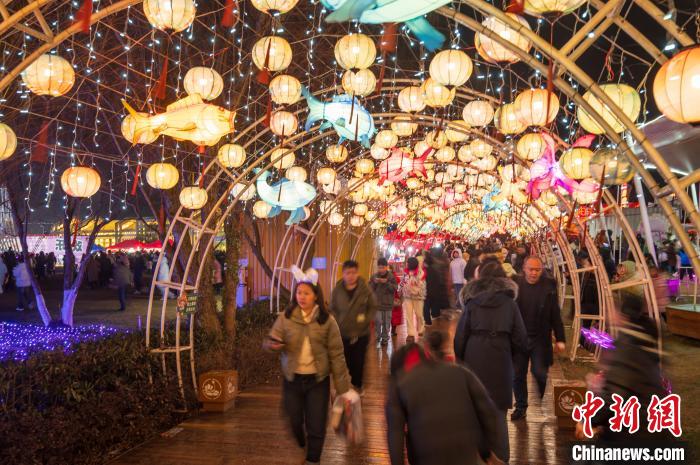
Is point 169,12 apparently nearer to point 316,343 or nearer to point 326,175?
point 316,343

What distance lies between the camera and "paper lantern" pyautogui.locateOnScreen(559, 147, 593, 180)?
27.1 feet

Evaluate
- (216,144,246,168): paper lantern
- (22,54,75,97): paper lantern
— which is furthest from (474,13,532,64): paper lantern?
(22,54,75,97): paper lantern

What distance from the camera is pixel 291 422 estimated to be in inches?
216

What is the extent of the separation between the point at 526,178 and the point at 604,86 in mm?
7192

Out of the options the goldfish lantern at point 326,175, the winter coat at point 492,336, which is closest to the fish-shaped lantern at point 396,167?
the goldfish lantern at point 326,175

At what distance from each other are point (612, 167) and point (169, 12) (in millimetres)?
4553

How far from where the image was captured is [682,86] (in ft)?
13.7

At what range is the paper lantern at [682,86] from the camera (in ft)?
13.5

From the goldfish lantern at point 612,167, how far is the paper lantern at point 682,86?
1.66 meters

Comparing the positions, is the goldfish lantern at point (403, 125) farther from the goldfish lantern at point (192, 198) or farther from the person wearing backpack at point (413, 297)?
the goldfish lantern at point (192, 198)

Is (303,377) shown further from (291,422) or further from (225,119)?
(225,119)

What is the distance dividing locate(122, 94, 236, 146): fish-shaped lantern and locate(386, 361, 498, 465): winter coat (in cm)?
416

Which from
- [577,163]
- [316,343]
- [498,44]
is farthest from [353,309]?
[577,163]

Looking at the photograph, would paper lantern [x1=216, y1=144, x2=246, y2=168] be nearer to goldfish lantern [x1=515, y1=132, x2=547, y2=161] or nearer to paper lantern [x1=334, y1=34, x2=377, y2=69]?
paper lantern [x1=334, y1=34, x2=377, y2=69]
